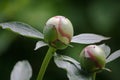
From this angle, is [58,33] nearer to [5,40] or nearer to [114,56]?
[114,56]

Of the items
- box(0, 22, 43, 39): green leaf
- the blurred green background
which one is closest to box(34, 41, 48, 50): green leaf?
box(0, 22, 43, 39): green leaf

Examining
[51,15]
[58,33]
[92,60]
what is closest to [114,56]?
[92,60]

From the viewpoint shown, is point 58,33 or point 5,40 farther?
point 5,40

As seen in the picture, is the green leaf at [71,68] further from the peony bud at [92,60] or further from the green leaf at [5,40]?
the green leaf at [5,40]

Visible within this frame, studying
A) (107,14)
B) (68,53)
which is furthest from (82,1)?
(68,53)

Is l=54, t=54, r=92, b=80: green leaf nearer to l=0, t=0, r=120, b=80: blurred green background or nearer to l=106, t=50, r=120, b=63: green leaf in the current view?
l=106, t=50, r=120, b=63: green leaf

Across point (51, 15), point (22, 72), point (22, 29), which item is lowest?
point (51, 15)
